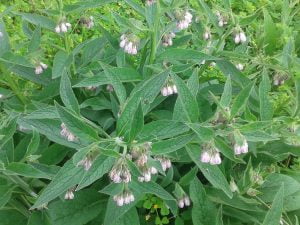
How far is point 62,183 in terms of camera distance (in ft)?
5.63

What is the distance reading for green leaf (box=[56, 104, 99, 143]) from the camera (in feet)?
5.16

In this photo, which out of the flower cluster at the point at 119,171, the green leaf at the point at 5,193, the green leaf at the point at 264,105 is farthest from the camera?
A: the green leaf at the point at 264,105

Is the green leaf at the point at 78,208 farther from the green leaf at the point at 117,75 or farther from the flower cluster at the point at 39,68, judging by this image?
the flower cluster at the point at 39,68

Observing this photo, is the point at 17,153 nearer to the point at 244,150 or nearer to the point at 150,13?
the point at 150,13

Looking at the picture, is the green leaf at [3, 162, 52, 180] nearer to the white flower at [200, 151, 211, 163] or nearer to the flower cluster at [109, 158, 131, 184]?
the flower cluster at [109, 158, 131, 184]

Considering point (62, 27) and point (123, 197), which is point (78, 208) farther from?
point (62, 27)

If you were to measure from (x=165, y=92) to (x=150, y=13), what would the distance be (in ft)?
1.21

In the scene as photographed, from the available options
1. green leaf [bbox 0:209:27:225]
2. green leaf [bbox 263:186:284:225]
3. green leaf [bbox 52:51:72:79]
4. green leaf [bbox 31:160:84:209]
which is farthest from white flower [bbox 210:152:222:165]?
green leaf [bbox 0:209:27:225]

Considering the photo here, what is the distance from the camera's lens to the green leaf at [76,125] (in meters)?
1.57

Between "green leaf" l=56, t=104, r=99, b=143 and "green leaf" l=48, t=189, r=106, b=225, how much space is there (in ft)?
2.41

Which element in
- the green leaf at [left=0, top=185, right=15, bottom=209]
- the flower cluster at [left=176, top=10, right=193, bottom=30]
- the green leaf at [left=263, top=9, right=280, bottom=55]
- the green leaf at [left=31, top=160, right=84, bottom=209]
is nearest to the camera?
the green leaf at [left=31, top=160, right=84, bottom=209]

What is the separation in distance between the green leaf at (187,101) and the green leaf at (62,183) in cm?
46

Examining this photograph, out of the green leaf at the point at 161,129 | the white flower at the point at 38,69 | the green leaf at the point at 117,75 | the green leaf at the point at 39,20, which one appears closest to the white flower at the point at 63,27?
the green leaf at the point at 39,20

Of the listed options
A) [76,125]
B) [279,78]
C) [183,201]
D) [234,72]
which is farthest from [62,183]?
[279,78]
